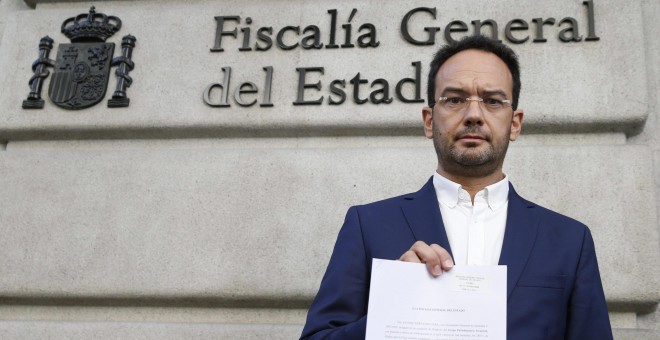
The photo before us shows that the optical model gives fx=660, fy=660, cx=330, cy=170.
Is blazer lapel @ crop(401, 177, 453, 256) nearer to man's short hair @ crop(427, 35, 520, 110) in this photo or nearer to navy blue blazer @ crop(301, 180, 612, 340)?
navy blue blazer @ crop(301, 180, 612, 340)

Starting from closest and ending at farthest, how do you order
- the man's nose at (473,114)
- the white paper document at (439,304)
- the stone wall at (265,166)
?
the white paper document at (439,304), the man's nose at (473,114), the stone wall at (265,166)

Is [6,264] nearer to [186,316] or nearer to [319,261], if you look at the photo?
[186,316]

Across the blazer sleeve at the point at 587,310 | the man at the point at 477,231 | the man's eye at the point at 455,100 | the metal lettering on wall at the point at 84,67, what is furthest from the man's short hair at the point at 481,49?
the metal lettering on wall at the point at 84,67

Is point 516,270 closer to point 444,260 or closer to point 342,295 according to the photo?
point 444,260

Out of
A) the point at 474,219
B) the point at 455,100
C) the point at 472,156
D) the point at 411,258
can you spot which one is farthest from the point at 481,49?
the point at 411,258

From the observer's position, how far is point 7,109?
3555 millimetres

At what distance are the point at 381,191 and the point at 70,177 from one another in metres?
1.61

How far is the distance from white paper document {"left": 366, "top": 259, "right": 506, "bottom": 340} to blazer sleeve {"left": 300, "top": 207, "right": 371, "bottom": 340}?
0.17 m

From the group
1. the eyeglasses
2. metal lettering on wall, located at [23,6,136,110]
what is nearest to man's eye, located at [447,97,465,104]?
the eyeglasses

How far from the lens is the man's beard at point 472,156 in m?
2.00

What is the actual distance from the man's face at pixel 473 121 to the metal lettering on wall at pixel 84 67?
1995 millimetres

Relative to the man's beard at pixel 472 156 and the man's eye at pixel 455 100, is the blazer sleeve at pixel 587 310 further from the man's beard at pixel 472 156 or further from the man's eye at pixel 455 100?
the man's eye at pixel 455 100

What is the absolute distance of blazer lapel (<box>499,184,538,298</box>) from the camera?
1.77 metres

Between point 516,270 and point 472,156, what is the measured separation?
15.5 inches
